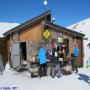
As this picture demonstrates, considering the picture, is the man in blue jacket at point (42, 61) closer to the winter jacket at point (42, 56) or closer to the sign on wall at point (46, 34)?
the winter jacket at point (42, 56)

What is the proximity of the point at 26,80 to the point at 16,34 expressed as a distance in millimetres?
6023

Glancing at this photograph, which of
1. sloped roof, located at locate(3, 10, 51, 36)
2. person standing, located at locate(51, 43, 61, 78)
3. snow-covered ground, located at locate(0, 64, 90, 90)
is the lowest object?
snow-covered ground, located at locate(0, 64, 90, 90)

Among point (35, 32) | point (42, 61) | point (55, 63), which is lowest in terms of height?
point (55, 63)

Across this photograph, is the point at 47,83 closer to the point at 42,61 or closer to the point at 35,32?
the point at 42,61

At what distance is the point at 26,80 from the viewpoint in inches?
575

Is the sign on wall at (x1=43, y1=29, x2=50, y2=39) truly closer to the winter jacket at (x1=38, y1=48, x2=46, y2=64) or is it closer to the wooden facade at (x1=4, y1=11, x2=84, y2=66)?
the wooden facade at (x1=4, y1=11, x2=84, y2=66)

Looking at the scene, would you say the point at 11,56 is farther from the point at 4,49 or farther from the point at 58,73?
the point at 58,73

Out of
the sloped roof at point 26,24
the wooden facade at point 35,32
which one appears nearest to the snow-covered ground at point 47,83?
the wooden facade at point 35,32

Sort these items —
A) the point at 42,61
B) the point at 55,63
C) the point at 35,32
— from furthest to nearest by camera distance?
the point at 35,32, the point at 55,63, the point at 42,61

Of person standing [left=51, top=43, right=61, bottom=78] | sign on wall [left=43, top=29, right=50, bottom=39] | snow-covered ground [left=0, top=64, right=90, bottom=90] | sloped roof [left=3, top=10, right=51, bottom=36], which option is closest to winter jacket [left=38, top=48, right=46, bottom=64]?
person standing [left=51, top=43, right=61, bottom=78]

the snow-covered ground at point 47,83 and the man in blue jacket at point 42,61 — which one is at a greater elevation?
the man in blue jacket at point 42,61

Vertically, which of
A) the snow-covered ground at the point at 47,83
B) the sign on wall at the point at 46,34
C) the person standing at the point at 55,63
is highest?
the sign on wall at the point at 46,34

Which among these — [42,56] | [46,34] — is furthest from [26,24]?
[42,56]

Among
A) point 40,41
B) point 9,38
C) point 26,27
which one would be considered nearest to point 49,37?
point 40,41
